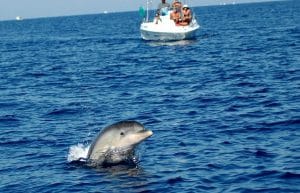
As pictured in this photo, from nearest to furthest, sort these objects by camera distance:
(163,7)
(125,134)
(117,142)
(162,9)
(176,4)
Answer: (125,134), (117,142), (176,4), (162,9), (163,7)

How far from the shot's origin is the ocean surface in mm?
14922

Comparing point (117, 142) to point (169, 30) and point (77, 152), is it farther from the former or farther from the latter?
point (169, 30)

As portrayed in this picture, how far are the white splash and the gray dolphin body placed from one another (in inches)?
40.2

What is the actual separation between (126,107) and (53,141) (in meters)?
6.38

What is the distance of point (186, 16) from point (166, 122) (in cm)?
3932

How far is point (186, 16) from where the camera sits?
197ft

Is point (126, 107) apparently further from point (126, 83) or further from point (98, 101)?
point (126, 83)

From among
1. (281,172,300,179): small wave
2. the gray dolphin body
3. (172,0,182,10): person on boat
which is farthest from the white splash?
(172,0,182,10): person on boat

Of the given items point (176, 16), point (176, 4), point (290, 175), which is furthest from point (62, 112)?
point (176, 4)

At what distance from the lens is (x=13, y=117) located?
80.6ft

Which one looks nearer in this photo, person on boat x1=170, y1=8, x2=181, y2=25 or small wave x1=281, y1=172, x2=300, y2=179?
small wave x1=281, y1=172, x2=300, y2=179

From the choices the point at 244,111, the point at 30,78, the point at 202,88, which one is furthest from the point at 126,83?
the point at 244,111

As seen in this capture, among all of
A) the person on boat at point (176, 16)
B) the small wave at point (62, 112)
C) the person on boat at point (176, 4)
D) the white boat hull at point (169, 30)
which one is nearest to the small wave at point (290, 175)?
the small wave at point (62, 112)

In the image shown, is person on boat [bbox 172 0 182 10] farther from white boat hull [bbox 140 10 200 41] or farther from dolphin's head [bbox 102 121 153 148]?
dolphin's head [bbox 102 121 153 148]
